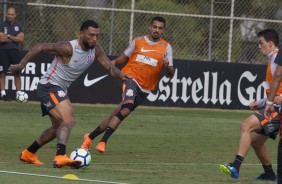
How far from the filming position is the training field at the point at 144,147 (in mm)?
12000

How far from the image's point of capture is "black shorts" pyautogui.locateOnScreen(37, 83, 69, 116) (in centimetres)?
1296

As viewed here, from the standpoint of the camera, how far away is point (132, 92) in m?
15.5

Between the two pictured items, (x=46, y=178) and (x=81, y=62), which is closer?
(x=46, y=178)

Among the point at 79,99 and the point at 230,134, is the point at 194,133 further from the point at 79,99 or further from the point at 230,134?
the point at 79,99

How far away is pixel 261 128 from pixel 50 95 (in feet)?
9.50

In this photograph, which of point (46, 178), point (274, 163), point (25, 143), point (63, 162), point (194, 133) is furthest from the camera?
point (194, 133)

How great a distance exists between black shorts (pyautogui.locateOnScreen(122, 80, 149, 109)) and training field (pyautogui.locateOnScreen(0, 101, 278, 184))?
33.0 inches

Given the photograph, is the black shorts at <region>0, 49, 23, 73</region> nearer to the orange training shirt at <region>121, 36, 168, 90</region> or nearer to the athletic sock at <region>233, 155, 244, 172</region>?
the orange training shirt at <region>121, 36, 168, 90</region>

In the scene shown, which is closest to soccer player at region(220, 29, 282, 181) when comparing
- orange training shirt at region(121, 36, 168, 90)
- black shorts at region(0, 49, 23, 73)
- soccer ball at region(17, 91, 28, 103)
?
orange training shirt at region(121, 36, 168, 90)

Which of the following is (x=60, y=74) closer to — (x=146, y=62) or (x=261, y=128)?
(x=261, y=128)

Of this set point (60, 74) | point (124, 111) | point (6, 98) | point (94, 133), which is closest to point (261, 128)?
point (60, 74)

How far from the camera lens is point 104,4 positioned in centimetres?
2544

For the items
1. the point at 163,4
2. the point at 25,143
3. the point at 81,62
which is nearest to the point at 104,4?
the point at 163,4

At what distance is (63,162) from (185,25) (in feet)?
48.2
